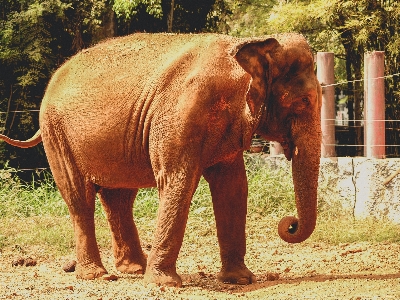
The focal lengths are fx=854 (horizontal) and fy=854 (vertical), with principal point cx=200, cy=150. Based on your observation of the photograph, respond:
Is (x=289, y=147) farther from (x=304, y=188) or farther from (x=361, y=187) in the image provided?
(x=361, y=187)

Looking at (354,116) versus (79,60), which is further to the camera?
(354,116)

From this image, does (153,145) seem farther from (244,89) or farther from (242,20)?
(242,20)

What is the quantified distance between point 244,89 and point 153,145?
785 mm

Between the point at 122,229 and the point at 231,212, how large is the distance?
123 cm

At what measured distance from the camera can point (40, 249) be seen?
9055mm

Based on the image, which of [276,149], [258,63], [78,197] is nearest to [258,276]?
[78,197]

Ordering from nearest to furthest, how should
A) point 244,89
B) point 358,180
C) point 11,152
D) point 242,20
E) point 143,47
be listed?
point 244,89
point 143,47
point 358,180
point 11,152
point 242,20

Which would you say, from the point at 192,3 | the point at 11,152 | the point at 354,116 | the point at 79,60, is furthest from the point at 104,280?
the point at 354,116

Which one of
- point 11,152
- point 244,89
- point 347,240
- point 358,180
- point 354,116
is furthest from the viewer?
point 354,116

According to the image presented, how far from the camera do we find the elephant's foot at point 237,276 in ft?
21.5

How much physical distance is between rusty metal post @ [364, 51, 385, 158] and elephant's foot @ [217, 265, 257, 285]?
377 cm

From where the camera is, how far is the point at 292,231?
6.09 metres

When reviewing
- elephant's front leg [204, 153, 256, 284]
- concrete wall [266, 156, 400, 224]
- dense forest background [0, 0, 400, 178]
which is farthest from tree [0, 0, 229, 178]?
elephant's front leg [204, 153, 256, 284]

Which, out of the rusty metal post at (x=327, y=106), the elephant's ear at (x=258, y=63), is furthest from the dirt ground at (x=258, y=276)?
the rusty metal post at (x=327, y=106)
